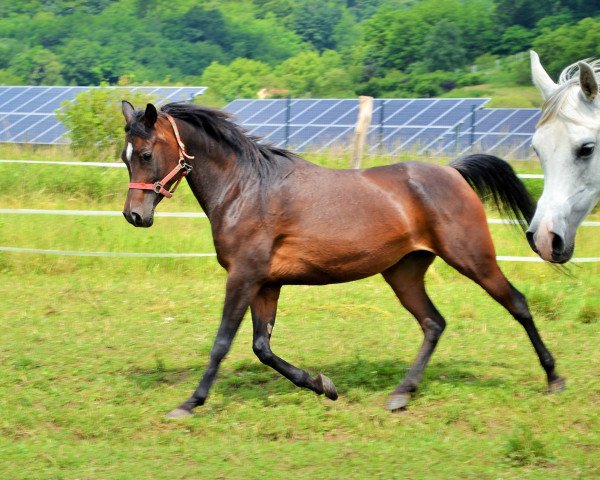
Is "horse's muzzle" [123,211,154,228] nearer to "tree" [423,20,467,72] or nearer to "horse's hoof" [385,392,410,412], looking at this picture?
"horse's hoof" [385,392,410,412]

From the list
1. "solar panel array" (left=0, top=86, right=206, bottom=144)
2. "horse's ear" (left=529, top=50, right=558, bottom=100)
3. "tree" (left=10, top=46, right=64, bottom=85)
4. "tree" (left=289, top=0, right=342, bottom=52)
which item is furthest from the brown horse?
"tree" (left=289, top=0, right=342, bottom=52)

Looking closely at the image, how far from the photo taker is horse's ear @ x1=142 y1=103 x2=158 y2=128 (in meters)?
5.86

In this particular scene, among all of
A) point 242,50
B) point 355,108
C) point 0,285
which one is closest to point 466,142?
point 355,108

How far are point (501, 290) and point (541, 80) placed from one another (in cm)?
177

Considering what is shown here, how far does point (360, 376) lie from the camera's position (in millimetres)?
6562

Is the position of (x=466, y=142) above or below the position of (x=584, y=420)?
below

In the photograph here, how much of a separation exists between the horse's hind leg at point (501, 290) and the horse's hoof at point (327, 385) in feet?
3.57

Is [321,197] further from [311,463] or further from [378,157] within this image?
[378,157]

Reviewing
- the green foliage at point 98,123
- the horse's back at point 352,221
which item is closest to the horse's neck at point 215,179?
the horse's back at point 352,221

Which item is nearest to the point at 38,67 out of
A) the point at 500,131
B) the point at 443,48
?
the point at 443,48

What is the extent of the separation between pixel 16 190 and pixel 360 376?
7921 mm

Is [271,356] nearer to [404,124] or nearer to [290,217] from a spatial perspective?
[290,217]

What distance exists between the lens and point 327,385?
5984mm

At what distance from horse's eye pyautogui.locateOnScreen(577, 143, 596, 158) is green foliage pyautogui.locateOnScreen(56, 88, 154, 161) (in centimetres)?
1157
